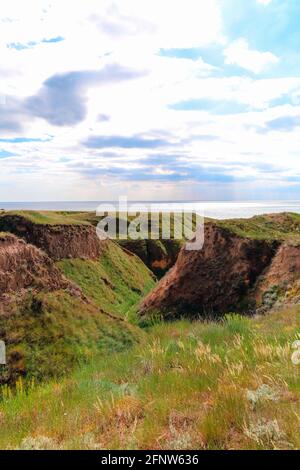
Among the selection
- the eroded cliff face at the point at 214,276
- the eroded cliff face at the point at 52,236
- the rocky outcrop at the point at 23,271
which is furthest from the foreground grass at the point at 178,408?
the eroded cliff face at the point at 52,236

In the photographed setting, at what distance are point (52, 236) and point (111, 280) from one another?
19.2ft

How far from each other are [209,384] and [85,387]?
8.44ft

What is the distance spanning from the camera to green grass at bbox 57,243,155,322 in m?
25.8

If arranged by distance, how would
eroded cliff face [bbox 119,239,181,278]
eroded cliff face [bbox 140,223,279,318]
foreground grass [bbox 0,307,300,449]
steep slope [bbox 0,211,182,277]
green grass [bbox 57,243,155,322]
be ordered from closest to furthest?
foreground grass [bbox 0,307,300,449]
eroded cliff face [bbox 140,223,279,318]
green grass [bbox 57,243,155,322]
steep slope [bbox 0,211,182,277]
eroded cliff face [bbox 119,239,181,278]

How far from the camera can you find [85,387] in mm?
7434

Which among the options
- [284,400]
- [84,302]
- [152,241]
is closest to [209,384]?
[284,400]

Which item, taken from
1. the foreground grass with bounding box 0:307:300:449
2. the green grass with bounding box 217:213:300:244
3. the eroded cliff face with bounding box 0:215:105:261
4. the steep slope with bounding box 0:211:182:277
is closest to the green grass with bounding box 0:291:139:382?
the foreground grass with bounding box 0:307:300:449

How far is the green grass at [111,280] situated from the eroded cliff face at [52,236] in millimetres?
745

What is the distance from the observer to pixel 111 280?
30.7 m

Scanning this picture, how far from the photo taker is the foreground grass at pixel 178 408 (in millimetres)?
4434

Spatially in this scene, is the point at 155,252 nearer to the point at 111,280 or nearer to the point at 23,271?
the point at 111,280

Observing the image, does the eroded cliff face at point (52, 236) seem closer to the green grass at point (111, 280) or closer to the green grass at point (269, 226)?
the green grass at point (111, 280)

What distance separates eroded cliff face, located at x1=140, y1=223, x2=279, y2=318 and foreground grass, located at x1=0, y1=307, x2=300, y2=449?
40.2ft

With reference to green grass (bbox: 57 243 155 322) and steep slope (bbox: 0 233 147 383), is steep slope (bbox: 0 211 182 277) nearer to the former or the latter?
green grass (bbox: 57 243 155 322)
